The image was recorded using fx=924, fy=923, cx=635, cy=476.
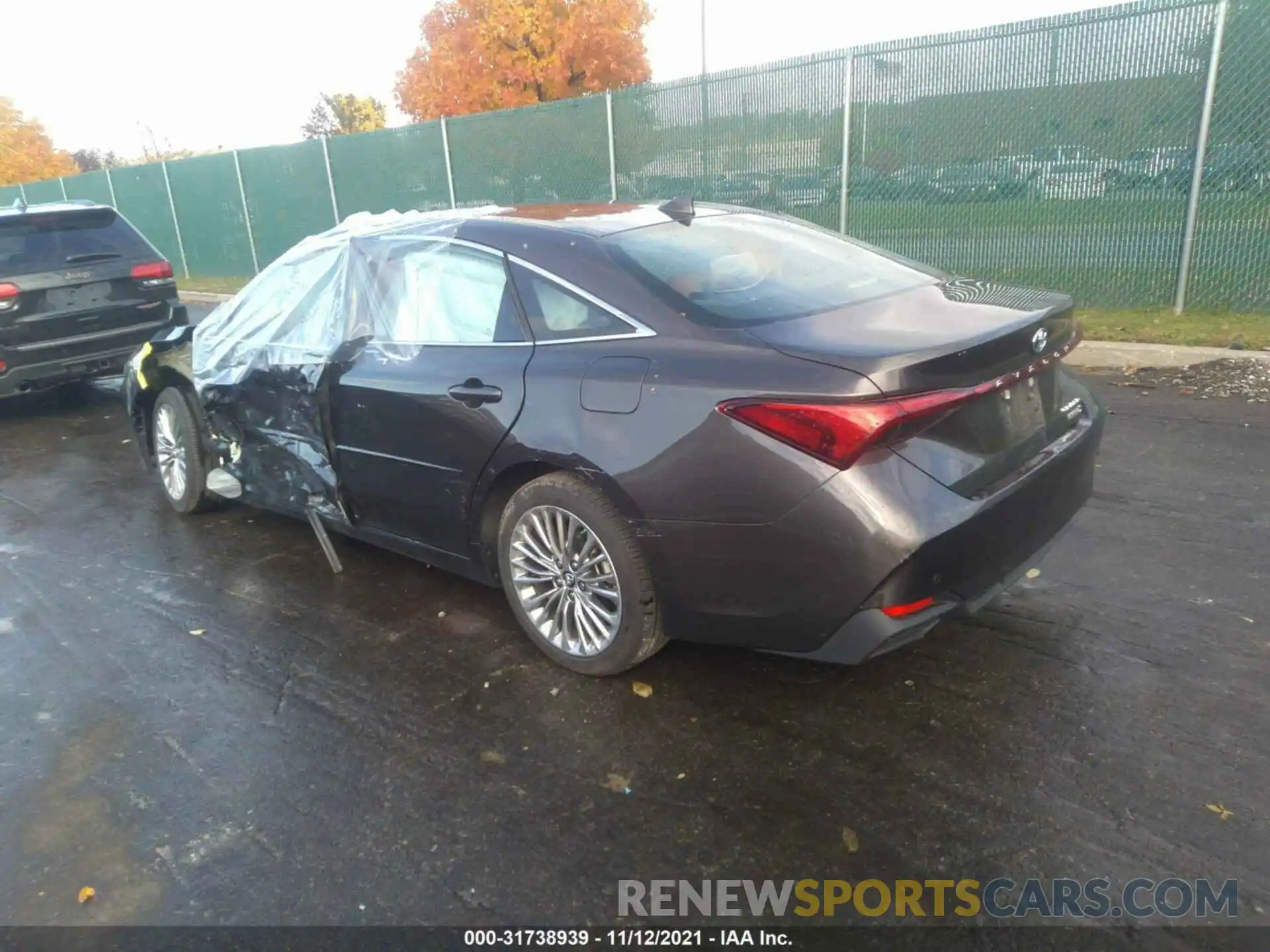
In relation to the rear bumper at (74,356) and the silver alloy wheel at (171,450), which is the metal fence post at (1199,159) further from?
the rear bumper at (74,356)

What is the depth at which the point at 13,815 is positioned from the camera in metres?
2.79

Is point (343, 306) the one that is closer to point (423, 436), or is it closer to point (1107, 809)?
point (423, 436)

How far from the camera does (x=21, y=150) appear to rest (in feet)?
148

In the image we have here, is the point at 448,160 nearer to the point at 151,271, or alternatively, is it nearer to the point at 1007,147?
the point at 151,271

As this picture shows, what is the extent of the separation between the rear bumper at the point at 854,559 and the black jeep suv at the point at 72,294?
6798 mm

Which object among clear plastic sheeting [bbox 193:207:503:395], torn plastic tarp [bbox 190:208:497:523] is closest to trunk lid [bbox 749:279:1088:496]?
clear plastic sheeting [bbox 193:207:503:395]

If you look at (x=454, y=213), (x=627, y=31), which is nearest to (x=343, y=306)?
(x=454, y=213)

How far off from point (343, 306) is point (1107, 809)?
3439 mm

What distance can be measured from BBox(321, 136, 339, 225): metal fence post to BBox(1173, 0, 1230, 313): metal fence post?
42.3 feet

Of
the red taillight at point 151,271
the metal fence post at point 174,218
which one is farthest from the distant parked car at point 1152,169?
the metal fence post at point 174,218

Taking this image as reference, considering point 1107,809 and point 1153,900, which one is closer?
point 1153,900

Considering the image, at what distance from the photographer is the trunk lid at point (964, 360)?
103 inches

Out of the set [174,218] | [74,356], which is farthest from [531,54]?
[74,356]

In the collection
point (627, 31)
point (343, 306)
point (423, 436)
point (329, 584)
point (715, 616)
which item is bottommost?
point (329, 584)
